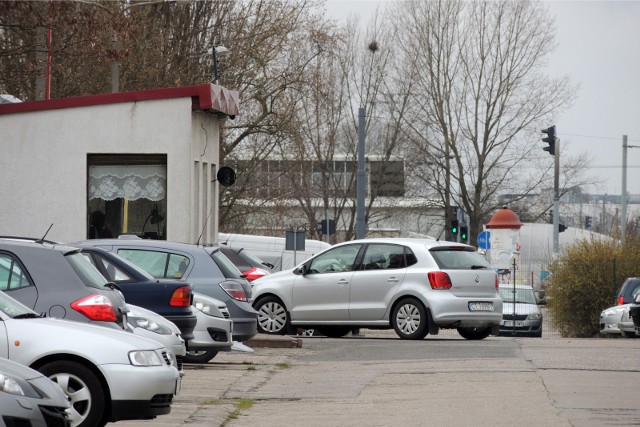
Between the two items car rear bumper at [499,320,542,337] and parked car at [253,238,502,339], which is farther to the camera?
car rear bumper at [499,320,542,337]

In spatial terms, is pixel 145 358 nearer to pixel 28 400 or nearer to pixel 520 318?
pixel 28 400

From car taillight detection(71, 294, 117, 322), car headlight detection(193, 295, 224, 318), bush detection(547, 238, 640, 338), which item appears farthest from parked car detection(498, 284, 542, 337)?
car taillight detection(71, 294, 117, 322)

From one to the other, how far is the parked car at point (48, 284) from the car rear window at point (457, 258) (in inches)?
439

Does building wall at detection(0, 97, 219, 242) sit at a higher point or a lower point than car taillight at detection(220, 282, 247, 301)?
higher

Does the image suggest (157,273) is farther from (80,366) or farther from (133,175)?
(133,175)

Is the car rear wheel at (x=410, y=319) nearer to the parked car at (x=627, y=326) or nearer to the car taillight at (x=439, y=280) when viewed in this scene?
the car taillight at (x=439, y=280)

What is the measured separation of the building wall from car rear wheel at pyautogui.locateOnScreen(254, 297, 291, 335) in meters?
2.53

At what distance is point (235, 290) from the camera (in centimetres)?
1650

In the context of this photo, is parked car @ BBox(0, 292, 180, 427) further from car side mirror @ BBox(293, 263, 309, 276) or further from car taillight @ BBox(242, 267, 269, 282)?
car taillight @ BBox(242, 267, 269, 282)

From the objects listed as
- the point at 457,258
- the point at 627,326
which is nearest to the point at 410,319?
the point at 457,258

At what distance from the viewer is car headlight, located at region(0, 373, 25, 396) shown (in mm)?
6875

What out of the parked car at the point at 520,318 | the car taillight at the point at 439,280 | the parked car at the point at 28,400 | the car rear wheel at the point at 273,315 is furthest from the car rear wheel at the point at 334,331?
the parked car at the point at 28,400

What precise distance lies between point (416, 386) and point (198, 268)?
3.73 meters

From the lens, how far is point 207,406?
1191 cm
